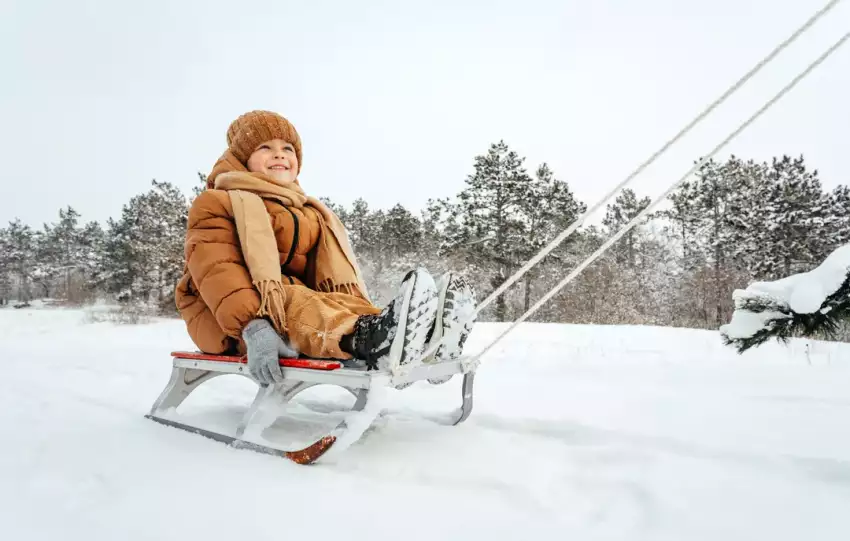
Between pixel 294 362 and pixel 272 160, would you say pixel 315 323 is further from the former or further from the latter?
pixel 272 160

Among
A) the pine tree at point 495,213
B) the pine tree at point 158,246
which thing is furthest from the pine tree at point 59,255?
the pine tree at point 495,213

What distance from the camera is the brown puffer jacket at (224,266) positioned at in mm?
1887

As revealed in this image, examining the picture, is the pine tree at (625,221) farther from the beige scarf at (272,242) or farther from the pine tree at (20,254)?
the pine tree at (20,254)

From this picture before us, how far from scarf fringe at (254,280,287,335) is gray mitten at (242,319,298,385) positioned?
53mm

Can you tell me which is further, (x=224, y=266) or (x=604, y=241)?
(x=604, y=241)

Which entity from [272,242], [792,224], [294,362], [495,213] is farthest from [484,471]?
[792,224]

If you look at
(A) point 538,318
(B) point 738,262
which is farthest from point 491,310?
(B) point 738,262

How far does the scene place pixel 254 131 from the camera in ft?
8.32

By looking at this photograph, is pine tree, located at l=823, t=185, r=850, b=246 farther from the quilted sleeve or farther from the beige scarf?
the quilted sleeve

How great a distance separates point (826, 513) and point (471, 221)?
2177 centimetres

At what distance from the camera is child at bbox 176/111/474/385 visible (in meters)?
1.68

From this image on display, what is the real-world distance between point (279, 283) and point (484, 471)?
41.2 inches

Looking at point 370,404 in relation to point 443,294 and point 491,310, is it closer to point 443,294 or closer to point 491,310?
point 443,294

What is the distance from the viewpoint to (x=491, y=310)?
26422 millimetres
